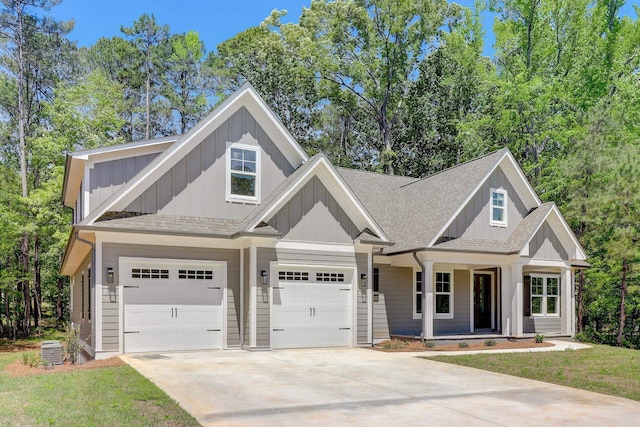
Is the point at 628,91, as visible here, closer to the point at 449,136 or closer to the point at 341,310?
the point at 449,136

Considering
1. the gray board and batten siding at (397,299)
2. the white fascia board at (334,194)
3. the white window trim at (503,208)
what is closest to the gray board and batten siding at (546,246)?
the white window trim at (503,208)

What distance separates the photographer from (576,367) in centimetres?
1209

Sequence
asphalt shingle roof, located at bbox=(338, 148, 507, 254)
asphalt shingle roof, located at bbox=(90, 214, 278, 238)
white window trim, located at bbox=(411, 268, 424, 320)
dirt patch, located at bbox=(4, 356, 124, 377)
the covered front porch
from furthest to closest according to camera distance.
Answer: white window trim, located at bbox=(411, 268, 424, 320) < asphalt shingle roof, located at bbox=(338, 148, 507, 254) < the covered front porch < asphalt shingle roof, located at bbox=(90, 214, 278, 238) < dirt patch, located at bbox=(4, 356, 124, 377)

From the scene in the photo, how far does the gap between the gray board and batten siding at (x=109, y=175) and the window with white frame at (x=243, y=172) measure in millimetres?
2369

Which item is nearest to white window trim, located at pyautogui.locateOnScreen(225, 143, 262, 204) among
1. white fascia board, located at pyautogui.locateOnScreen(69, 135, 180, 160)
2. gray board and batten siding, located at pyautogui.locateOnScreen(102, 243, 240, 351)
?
gray board and batten siding, located at pyautogui.locateOnScreen(102, 243, 240, 351)

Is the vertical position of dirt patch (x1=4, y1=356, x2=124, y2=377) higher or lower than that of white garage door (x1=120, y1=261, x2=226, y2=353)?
lower

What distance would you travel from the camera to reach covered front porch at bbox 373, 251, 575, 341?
16844 mm

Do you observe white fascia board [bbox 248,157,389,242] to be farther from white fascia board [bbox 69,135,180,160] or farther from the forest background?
the forest background

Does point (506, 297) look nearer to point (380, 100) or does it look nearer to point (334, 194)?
point (334, 194)

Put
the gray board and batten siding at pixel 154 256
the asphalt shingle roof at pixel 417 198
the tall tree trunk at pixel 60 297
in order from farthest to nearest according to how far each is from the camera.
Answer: the tall tree trunk at pixel 60 297
the asphalt shingle roof at pixel 417 198
the gray board and batten siding at pixel 154 256

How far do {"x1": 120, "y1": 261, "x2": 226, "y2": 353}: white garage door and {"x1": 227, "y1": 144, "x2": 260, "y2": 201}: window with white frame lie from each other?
83.5 inches

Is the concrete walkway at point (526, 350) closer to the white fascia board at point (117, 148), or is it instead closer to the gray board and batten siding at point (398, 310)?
the gray board and batten siding at point (398, 310)

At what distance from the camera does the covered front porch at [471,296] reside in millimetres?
16844

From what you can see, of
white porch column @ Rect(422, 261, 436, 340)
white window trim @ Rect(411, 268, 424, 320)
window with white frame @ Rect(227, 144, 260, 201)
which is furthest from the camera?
white window trim @ Rect(411, 268, 424, 320)
